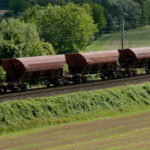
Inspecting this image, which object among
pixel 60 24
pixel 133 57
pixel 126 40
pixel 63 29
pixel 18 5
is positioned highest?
pixel 18 5

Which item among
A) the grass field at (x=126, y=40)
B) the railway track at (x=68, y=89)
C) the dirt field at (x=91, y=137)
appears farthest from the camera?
the grass field at (x=126, y=40)

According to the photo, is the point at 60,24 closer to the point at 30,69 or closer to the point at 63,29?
the point at 63,29

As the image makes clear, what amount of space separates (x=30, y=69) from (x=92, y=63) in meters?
7.74

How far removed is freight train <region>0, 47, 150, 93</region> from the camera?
125 feet

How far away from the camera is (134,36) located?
11781cm

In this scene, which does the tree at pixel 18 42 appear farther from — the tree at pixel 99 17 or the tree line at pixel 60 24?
the tree at pixel 99 17

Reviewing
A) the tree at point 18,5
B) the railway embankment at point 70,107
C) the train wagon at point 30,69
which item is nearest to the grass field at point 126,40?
the tree at point 18,5

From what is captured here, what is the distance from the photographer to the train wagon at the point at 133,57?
47.9 metres

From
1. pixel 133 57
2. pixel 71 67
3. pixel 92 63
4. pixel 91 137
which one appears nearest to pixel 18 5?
pixel 133 57

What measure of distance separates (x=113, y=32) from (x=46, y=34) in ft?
139

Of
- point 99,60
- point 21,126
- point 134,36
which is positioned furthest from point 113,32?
point 21,126

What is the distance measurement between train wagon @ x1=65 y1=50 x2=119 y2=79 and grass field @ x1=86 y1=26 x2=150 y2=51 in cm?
5666

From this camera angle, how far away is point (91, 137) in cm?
2422

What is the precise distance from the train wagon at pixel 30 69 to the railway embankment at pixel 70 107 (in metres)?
7.05
